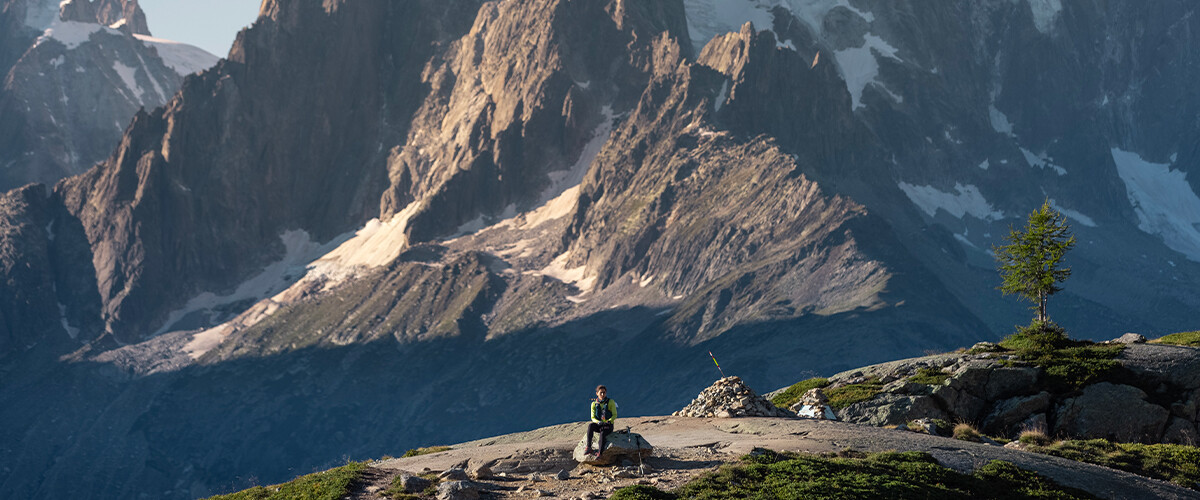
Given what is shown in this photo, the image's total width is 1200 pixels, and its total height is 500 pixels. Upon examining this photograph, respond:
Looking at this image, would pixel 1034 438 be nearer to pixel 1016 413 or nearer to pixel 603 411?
pixel 1016 413

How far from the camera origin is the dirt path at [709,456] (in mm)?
42750

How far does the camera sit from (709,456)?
45.7m

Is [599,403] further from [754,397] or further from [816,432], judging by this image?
[754,397]

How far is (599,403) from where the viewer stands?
147 ft

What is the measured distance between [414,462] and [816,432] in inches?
678

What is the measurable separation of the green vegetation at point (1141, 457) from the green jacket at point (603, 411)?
62.9ft

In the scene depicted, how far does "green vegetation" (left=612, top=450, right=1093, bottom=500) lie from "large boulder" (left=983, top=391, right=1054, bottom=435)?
15.9 meters

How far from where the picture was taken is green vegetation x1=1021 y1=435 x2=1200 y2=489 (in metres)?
46.6

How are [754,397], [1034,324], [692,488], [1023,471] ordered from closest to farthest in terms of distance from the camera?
[692,488] < [1023,471] < [754,397] < [1034,324]

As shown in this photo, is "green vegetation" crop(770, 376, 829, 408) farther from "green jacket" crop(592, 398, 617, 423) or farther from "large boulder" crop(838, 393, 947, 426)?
"green jacket" crop(592, 398, 617, 423)

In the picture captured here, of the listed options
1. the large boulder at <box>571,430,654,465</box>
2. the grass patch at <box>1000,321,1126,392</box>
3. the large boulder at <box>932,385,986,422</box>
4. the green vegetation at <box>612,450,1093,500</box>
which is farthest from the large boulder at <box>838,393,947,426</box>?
the large boulder at <box>571,430,654,465</box>

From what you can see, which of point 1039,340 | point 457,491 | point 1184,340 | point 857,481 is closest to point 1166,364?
point 1039,340

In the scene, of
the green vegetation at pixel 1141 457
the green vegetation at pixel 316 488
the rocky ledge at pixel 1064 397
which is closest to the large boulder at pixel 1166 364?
the rocky ledge at pixel 1064 397

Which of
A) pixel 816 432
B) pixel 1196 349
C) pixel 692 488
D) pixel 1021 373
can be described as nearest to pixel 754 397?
pixel 816 432
